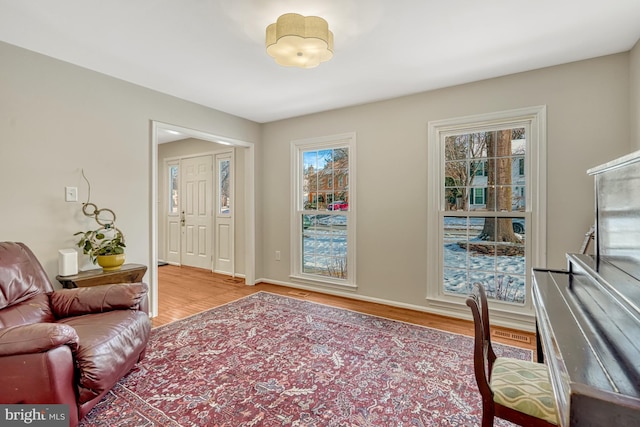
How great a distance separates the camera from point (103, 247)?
2.73 meters

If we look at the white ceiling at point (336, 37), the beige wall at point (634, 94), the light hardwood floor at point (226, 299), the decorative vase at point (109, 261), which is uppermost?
the white ceiling at point (336, 37)

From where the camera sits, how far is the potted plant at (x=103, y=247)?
2656mm

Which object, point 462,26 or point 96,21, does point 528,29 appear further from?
point 96,21

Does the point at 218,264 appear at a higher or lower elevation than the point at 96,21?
lower

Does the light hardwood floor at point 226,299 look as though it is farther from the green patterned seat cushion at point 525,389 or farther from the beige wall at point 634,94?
the beige wall at point 634,94

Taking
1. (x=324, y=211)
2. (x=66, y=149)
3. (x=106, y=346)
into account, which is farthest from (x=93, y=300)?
(x=324, y=211)

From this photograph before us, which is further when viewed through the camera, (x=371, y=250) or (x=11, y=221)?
(x=371, y=250)

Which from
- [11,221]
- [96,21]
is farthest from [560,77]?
[11,221]

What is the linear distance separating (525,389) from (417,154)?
8.59ft

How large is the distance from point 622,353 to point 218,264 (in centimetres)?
532

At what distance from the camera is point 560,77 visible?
2689mm

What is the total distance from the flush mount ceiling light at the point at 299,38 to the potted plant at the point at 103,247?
2.21m

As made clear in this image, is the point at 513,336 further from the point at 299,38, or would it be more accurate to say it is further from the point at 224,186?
the point at 224,186

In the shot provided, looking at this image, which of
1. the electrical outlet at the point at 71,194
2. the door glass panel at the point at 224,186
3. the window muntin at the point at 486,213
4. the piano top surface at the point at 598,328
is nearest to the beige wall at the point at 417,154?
the window muntin at the point at 486,213
